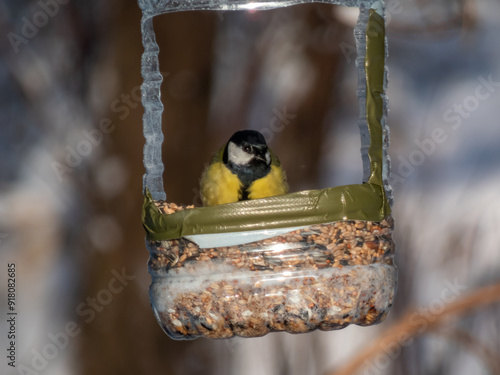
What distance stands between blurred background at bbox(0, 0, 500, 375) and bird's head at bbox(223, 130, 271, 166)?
0.72 meters

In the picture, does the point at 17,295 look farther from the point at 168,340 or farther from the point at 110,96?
the point at 110,96

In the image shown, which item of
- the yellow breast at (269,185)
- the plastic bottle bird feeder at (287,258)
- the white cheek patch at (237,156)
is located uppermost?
the white cheek patch at (237,156)

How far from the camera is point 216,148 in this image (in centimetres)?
321

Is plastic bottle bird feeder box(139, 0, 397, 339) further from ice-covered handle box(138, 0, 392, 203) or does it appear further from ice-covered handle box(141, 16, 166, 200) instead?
ice-covered handle box(141, 16, 166, 200)

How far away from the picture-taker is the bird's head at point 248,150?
2.34 metres

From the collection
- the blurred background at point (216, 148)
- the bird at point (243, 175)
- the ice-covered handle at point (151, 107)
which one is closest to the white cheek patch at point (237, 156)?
the bird at point (243, 175)

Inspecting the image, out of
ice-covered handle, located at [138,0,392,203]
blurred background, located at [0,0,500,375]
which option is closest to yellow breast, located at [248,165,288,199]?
ice-covered handle, located at [138,0,392,203]

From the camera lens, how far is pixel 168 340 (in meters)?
3.30

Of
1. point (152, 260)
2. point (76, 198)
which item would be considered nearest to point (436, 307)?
point (152, 260)

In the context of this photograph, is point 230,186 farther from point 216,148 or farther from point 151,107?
point 216,148

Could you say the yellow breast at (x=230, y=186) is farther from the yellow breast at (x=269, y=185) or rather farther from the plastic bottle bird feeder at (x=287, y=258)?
the plastic bottle bird feeder at (x=287, y=258)

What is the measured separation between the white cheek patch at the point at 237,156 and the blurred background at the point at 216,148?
28.0 inches

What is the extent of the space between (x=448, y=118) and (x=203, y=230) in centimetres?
180

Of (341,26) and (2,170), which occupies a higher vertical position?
(341,26)
